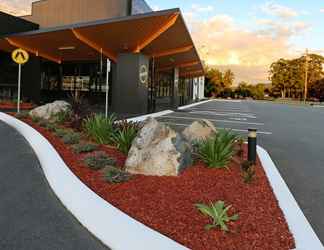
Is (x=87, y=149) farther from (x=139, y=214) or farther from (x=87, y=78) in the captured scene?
(x=87, y=78)

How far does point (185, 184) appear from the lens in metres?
5.08

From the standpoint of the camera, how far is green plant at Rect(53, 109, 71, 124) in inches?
409

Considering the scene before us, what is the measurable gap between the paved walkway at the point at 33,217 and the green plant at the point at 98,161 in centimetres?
87

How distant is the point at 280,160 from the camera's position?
787 cm

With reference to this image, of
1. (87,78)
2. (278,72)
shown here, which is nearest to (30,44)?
(87,78)

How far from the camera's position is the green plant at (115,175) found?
5.22 m

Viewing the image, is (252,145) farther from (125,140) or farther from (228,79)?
(228,79)

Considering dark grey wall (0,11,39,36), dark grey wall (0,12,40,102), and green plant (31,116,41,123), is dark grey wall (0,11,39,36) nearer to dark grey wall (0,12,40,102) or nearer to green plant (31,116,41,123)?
dark grey wall (0,12,40,102)

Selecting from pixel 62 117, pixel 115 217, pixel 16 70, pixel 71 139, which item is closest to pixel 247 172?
pixel 115 217

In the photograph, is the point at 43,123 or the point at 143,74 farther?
the point at 143,74

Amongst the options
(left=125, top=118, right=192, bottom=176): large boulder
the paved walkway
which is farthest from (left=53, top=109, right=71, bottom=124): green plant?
(left=125, top=118, right=192, bottom=176): large boulder

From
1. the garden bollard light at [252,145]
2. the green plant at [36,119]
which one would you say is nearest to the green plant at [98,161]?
the garden bollard light at [252,145]

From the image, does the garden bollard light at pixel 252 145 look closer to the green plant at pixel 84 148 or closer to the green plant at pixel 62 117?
the green plant at pixel 84 148

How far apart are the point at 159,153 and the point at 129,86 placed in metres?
11.9
